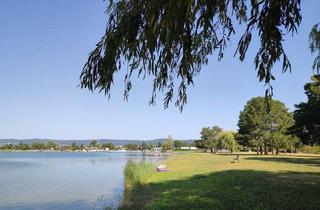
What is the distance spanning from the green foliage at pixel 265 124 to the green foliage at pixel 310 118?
2543 cm

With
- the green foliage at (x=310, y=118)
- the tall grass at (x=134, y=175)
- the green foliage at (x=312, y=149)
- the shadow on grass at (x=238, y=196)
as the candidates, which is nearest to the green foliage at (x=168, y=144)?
the green foliage at (x=312, y=149)

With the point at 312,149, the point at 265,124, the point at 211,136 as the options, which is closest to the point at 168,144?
the point at 211,136

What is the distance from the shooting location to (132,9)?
532 cm

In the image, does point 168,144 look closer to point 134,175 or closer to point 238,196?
point 134,175

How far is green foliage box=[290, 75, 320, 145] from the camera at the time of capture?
41250 mm

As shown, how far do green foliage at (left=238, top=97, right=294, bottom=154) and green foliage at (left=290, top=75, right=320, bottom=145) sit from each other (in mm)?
25434

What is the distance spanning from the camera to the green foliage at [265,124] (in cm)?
7275

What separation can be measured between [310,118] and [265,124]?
105 ft

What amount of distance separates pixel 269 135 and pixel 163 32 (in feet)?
231

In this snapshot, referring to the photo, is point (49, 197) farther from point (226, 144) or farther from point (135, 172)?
point (226, 144)

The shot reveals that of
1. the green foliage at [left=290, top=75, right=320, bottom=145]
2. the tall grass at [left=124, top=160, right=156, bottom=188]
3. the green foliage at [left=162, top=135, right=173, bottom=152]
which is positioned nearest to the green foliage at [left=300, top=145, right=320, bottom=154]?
the green foliage at [left=290, top=75, right=320, bottom=145]

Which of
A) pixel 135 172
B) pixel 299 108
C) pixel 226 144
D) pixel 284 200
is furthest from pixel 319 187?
pixel 226 144

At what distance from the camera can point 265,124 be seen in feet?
241

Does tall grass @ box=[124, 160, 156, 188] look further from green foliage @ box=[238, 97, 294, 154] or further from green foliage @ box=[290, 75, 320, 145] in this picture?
green foliage @ box=[238, 97, 294, 154]
